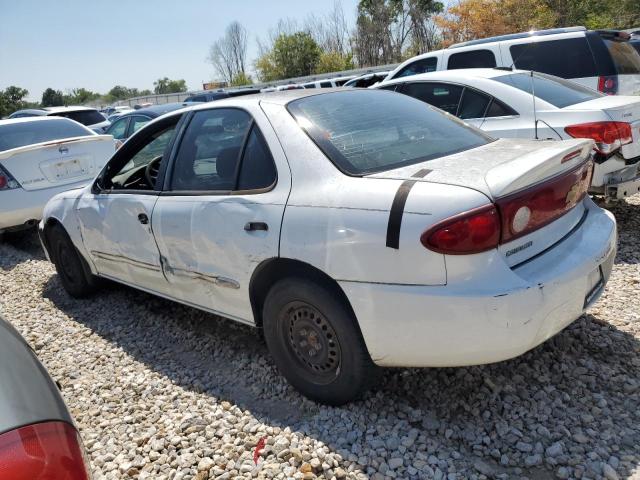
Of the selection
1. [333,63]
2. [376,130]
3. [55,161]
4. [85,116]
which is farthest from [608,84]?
[333,63]

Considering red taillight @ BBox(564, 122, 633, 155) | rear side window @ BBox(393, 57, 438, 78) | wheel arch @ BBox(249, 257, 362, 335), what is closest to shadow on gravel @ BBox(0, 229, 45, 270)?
wheel arch @ BBox(249, 257, 362, 335)

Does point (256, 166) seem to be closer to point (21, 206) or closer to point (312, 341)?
point (312, 341)

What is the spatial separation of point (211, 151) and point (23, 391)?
204cm

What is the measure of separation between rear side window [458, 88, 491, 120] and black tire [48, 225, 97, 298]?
3.86m

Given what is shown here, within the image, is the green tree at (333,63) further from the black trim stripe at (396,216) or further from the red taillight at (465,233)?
the red taillight at (465,233)

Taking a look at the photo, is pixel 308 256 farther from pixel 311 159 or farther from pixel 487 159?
pixel 487 159

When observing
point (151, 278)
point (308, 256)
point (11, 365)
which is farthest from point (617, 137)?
point (11, 365)

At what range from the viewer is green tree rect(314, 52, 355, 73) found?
42.6 metres

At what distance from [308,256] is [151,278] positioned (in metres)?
1.64

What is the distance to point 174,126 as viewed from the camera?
11.8ft

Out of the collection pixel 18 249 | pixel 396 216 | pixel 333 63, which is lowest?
pixel 18 249

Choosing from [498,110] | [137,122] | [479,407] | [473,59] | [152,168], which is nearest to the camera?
[479,407]

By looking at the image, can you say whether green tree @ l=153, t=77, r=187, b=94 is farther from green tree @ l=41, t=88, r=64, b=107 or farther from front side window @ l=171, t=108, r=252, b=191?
front side window @ l=171, t=108, r=252, b=191

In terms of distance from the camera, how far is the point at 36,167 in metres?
6.34
